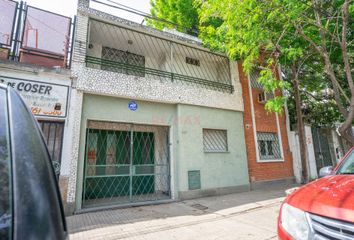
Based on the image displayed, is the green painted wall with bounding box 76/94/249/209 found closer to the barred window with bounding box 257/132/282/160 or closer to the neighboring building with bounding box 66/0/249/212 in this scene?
the neighboring building with bounding box 66/0/249/212

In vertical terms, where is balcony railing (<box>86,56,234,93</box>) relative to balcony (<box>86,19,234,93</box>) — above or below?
below

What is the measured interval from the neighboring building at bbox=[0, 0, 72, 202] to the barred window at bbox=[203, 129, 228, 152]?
15.4 feet

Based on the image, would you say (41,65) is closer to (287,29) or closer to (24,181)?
(24,181)

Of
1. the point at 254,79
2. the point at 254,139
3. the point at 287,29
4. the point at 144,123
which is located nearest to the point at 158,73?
the point at 144,123

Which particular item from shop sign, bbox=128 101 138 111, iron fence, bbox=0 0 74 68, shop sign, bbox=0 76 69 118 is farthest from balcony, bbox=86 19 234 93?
shop sign, bbox=0 76 69 118

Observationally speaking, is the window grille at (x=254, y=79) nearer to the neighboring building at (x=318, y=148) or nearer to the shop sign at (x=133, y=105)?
the neighboring building at (x=318, y=148)

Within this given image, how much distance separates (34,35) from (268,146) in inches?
384

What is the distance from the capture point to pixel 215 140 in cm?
821

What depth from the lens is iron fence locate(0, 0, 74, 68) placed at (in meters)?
5.72

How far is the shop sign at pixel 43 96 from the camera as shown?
5266mm

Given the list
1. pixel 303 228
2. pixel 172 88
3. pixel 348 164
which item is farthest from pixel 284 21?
pixel 303 228

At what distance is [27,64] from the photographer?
5414 mm

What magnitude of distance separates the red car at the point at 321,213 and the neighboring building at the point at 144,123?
497 cm

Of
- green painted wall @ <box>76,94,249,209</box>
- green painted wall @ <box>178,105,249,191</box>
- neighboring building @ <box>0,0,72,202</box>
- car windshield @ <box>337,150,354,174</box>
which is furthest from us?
green painted wall @ <box>178,105,249,191</box>
